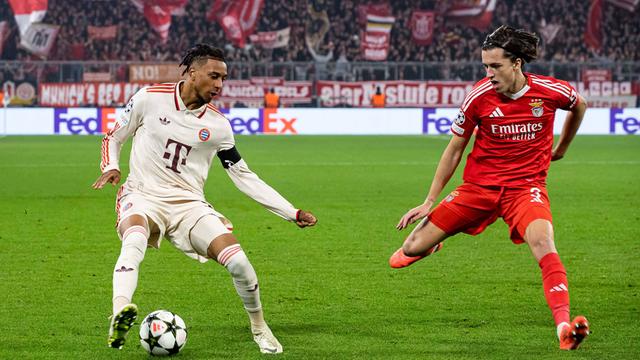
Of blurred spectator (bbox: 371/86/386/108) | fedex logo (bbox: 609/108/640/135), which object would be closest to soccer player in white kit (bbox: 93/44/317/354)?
fedex logo (bbox: 609/108/640/135)

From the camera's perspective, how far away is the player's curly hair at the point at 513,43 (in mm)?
6301

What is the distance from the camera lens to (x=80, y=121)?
32.9 metres

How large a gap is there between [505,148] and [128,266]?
7.89 feet

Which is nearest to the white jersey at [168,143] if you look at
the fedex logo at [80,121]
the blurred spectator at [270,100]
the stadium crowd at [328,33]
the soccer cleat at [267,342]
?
the soccer cleat at [267,342]

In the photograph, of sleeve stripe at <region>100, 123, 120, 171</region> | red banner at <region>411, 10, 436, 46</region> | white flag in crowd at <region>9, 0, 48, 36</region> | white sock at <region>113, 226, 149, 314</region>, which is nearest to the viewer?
white sock at <region>113, 226, 149, 314</region>

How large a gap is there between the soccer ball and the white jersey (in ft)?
2.36

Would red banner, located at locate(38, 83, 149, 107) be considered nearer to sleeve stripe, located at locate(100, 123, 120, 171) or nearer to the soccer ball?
sleeve stripe, located at locate(100, 123, 120, 171)

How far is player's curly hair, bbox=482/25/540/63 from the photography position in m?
6.30

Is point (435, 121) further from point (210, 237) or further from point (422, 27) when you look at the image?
point (210, 237)

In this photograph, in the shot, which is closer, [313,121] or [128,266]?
[128,266]

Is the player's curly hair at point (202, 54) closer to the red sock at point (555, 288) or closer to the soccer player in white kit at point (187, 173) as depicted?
the soccer player in white kit at point (187, 173)

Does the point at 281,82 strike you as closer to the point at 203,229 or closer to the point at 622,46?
the point at 622,46

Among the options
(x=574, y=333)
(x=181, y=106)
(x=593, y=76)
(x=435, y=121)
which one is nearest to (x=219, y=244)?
(x=181, y=106)

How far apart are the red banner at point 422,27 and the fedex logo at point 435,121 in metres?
8.59
